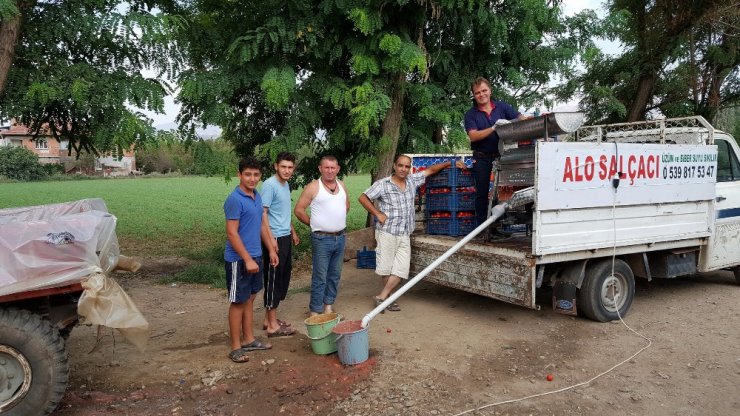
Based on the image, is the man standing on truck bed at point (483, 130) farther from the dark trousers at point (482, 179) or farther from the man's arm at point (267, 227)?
the man's arm at point (267, 227)

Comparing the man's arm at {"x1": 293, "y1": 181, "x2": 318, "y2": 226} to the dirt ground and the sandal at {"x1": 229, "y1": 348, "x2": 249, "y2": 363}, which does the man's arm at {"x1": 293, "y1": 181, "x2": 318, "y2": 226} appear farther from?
the sandal at {"x1": 229, "y1": 348, "x2": 249, "y2": 363}

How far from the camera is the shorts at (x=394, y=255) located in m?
5.87

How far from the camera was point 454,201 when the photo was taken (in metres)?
6.07

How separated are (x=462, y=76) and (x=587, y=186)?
4309 mm

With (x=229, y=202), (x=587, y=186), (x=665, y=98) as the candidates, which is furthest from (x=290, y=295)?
(x=665, y=98)

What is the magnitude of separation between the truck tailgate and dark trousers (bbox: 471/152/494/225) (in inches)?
17.4

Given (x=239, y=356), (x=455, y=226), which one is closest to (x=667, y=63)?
(x=455, y=226)

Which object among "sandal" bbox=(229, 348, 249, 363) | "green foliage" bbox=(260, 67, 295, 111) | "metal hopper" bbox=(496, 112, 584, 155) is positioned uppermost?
"green foliage" bbox=(260, 67, 295, 111)

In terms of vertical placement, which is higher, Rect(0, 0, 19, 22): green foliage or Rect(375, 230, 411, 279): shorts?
Rect(0, 0, 19, 22): green foliage

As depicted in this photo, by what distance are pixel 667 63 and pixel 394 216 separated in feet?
32.9

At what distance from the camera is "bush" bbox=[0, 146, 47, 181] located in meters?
55.0

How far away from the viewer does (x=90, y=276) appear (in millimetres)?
3459

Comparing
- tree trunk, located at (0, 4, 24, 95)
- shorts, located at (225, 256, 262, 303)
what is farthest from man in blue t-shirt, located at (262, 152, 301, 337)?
tree trunk, located at (0, 4, 24, 95)

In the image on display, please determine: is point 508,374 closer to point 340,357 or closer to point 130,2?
point 340,357
